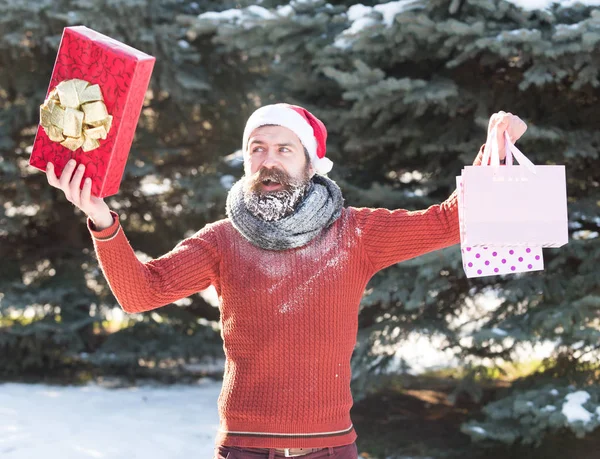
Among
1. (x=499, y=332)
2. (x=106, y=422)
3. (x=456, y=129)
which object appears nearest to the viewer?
(x=499, y=332)

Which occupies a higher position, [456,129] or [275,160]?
[456,129]

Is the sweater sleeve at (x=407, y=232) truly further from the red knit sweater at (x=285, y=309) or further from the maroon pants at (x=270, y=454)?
the maroon pants at (x=270, y=454)

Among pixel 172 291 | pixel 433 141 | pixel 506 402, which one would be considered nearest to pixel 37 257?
pixel 433 141

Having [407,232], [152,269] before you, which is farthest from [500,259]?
[152,269]

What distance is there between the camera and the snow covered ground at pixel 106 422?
4391 millimetres

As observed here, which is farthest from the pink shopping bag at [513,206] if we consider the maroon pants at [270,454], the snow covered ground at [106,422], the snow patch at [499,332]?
the snow covered ground at [106,422]

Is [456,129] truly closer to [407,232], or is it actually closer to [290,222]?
[407,232]

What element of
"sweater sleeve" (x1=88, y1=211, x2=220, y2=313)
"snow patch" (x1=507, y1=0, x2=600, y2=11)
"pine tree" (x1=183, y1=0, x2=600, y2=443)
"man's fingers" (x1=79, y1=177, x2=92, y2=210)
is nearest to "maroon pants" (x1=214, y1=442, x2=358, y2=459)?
"sweater sleeve" (x1=88, y1=211, x2=220, y2=313)

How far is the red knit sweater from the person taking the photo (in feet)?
6.86

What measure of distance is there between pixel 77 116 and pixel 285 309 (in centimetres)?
77

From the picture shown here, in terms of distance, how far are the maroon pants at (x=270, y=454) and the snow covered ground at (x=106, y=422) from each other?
7.88ft

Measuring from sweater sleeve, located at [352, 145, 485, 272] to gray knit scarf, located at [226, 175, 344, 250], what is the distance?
0.12 m

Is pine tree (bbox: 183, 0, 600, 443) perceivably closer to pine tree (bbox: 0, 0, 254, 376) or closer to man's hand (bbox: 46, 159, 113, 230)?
pine tree (bbox: 0, 0, 254, 376)

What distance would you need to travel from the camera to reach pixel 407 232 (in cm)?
223
